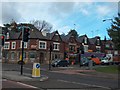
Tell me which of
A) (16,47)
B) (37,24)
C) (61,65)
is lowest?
(61,65)

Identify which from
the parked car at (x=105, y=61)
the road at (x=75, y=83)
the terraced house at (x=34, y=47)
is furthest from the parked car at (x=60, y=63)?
the road at (x=75, y=83)

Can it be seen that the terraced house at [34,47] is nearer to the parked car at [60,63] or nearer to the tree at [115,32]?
the parked car at [60,63]

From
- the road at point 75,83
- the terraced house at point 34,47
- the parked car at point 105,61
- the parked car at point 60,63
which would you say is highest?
the terraced house at point 34,47

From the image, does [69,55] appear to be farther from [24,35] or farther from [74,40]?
[24,35]

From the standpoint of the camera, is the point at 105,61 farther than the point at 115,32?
Yes

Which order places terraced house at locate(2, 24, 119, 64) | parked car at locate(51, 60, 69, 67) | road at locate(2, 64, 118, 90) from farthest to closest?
terraced house at locate(2, 24, 119, 64) < parked car at locate(51, 60, 69, 67) < road at locate(2, 64, 118, 90)

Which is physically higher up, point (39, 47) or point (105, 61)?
point (39, 47)

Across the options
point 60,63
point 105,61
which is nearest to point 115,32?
point 60,63

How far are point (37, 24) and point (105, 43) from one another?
90.1 feet

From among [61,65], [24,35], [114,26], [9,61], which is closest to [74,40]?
[9,61]

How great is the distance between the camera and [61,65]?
A: 192ft

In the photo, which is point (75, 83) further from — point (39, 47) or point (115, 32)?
point (39, 47)

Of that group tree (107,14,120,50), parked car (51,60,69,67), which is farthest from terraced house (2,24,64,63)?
tree (107,14,120,50)

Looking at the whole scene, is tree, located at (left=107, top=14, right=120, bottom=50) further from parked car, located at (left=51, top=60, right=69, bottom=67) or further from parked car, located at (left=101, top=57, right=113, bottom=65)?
parked car, located at (left=101, top=57, right=113, bottom=65)
